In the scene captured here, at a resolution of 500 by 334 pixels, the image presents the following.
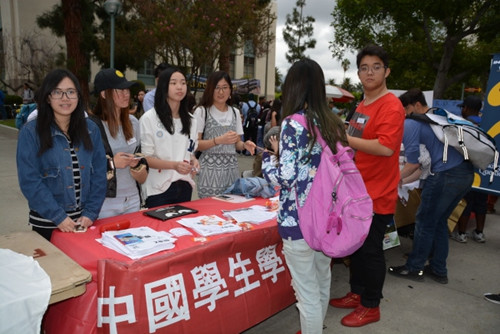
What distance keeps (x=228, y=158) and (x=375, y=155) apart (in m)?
1.36

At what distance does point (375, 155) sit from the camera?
2.63 metres

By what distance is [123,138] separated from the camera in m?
2.78

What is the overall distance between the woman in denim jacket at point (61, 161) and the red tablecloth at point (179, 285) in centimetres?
15

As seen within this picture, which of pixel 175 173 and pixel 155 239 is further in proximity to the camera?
pixel 175 173

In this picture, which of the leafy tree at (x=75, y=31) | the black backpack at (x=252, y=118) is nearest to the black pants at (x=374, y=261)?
the black backpack at (x=252, y=118)

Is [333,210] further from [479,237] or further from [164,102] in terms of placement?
[479,237]

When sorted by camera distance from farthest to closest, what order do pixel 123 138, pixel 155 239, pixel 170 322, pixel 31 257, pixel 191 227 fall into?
pixel 123 138 < pixel 191 227 < pixel 155 239 < pixel 170 322 < pixel 31 257

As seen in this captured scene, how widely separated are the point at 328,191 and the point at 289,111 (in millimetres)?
483

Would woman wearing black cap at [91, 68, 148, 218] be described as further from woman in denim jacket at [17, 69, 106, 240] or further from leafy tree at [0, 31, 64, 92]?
leafy tree at [0, 31, 64, 92]

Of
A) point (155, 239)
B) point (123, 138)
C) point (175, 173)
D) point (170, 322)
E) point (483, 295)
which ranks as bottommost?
point (483, 295)

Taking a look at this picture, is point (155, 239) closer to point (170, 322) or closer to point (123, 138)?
point (170, 322)

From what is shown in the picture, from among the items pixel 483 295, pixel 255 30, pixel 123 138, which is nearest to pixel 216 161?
pixel 123 138

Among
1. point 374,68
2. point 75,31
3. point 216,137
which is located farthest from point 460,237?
point 75,31

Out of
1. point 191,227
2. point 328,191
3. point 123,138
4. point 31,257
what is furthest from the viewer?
point 123,138
